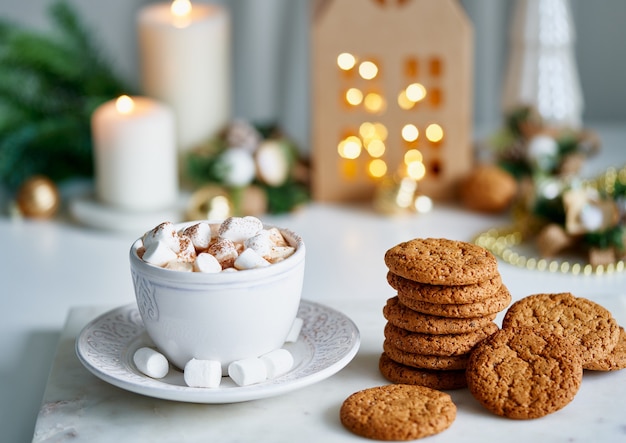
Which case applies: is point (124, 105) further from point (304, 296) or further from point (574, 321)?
point (574, 321)

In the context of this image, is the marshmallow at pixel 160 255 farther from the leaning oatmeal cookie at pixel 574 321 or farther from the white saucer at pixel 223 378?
the leaning oatmeal cookie at pixel 574 321

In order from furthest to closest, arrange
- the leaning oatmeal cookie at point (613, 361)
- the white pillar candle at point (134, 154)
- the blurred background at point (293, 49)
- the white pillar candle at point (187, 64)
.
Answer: the blurred background at point (293, 49), the white pillar candle at point (187, 64), the white pillar candle at point (134, 154), the leaning oatmeal cookie at point (613, 361)

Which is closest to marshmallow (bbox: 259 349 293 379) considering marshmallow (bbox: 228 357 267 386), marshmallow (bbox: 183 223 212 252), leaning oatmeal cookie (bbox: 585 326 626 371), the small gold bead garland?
marshmallow (bbox: 228 357 267 386)

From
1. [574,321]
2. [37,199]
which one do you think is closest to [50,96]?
[37,199]

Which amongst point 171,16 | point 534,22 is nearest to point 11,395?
point 171,16

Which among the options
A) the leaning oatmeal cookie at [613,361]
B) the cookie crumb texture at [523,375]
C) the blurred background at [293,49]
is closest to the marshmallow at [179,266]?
the cookie crumb texture at [523,375]

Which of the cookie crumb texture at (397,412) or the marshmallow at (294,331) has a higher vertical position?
the marshmallow at (294,331)

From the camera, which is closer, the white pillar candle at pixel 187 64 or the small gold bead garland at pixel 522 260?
the small gold bead garland at pixel 522 260

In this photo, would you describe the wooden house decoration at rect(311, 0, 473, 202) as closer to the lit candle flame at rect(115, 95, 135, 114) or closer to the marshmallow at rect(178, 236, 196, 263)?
the lit candle flame at rect(115, 95, 135, 114)

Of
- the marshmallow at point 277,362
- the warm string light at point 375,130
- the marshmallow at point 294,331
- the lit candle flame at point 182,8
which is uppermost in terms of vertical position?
the lit candle flame at point 182,8
